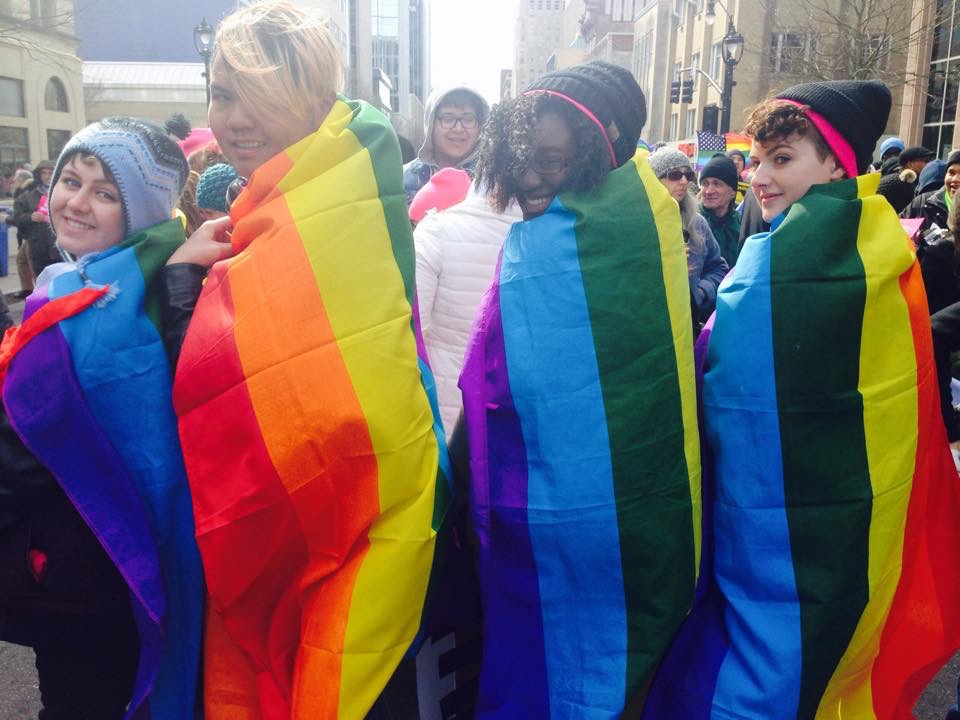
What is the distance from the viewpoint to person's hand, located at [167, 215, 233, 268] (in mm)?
1796

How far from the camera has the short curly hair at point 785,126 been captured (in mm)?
1979

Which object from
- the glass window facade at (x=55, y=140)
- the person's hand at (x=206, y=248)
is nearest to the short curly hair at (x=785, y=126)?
the person's hand at (x=206, y=248)

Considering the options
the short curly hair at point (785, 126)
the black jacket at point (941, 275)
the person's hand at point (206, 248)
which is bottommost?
the black jacket at point (941, 275)

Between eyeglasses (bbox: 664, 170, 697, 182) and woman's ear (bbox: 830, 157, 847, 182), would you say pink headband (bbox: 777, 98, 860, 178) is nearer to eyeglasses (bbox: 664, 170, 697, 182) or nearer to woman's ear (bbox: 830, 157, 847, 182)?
woman's ear (bbox: 830, 157, 847, 182)

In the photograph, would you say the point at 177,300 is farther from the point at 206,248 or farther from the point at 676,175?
the point at 676,175

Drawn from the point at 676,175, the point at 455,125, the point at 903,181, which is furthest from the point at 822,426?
the point at 903,181

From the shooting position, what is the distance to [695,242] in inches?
166

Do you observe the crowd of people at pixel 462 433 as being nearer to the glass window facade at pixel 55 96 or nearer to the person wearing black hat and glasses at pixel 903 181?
the person wearing black hat and glasses at pixel 903 181

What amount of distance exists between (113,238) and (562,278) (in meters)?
1.00

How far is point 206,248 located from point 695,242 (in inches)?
117

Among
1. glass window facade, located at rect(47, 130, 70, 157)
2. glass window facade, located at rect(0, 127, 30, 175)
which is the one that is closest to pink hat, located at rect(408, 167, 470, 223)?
glass window facade, located at rect(0, 127, 30, 175)

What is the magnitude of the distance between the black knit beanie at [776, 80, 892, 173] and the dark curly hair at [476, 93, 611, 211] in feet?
1.80

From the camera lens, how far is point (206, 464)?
1.65m

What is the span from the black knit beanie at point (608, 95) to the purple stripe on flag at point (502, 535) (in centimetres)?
43
